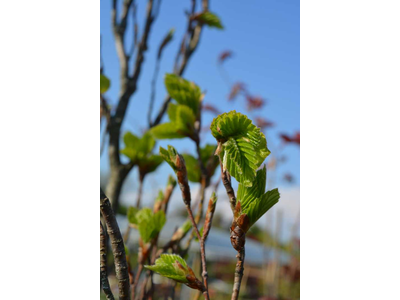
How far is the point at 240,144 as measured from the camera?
31 centimetres

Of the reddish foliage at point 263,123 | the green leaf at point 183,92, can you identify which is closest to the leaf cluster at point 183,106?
the green leaf at point 183,92

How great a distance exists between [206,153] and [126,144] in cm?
15

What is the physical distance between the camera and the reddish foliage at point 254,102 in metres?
2.17

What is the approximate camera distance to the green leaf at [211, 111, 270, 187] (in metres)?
0.31

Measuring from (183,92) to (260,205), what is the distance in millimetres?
263

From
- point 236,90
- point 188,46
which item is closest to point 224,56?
point 236,90

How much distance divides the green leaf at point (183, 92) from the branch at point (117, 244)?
0.78ft

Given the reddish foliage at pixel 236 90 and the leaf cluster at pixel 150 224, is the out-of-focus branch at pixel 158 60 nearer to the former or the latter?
the leaf cluster at pixel 150 224

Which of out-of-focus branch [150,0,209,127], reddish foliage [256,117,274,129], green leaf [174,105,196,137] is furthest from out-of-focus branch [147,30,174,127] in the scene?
reddish foliage [256,117,274,129]

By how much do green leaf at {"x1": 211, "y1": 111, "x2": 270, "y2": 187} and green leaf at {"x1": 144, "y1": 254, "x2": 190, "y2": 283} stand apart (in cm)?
9
